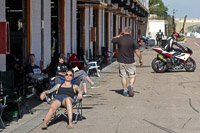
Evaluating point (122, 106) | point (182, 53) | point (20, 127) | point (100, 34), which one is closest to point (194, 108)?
point (122, 106)

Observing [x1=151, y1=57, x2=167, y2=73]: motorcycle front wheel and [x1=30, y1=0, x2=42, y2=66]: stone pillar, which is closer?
[x1=30, y1=0, x2=42, y2=66]: stone pillar

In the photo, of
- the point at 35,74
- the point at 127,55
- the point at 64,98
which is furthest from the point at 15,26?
the point at 64,98

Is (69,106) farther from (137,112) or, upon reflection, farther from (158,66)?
(158,66)

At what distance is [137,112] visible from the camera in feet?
31.8

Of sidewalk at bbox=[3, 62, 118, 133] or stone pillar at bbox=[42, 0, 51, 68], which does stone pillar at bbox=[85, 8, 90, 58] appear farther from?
sidewalk at bbox=[3, 62, 118, 133]

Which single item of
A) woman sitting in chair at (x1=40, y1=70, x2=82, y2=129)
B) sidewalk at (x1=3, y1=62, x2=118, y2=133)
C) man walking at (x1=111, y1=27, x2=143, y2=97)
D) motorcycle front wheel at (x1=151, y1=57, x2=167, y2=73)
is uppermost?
man walking at (x1=111, y1=27, x2=143, y2=97)

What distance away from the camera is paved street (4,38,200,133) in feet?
26.4

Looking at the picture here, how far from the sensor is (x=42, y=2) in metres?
14.9

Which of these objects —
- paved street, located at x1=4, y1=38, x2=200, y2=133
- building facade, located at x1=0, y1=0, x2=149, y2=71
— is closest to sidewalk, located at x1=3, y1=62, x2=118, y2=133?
paved street, located at x1=4, y1=38, x2=200, y2=133

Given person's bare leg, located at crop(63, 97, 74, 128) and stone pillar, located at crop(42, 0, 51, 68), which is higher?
stone pillar, located at crop(42, 0, 51, 68)

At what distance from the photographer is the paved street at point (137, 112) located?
8.05 m

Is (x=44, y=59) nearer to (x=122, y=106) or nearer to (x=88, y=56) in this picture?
(x=122, y=106)

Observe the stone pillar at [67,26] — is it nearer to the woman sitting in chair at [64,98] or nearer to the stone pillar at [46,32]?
the stone pillar at [46,32]

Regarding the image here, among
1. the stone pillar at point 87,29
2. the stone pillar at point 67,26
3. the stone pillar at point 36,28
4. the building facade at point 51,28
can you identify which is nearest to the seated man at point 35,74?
the building facade at point 51,28
